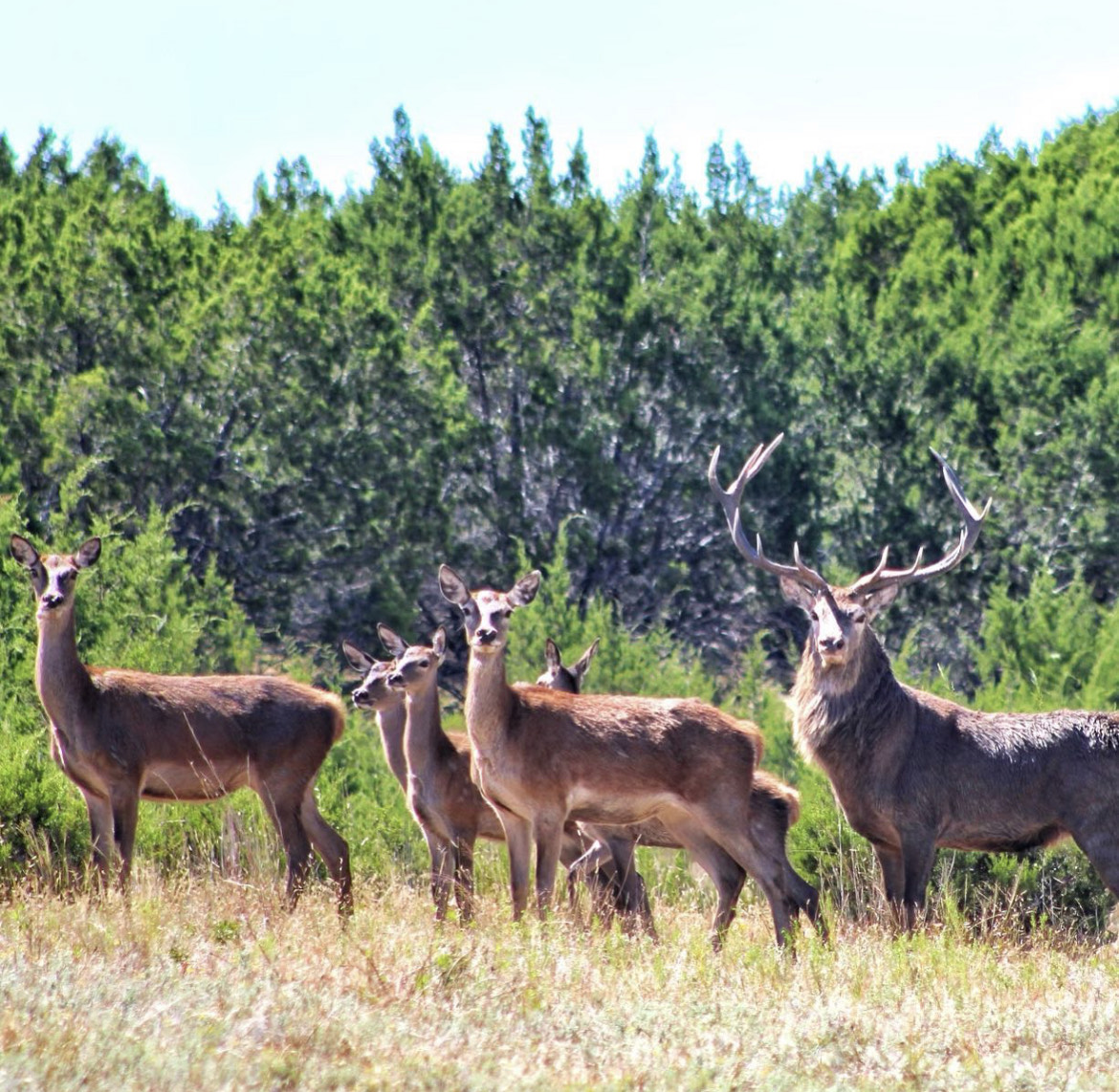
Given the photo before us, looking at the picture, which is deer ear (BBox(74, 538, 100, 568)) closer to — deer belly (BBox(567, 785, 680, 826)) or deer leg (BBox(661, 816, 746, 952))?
deer belly (BBox(567, 785, 680, 826))

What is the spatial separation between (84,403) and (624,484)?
7.46 m

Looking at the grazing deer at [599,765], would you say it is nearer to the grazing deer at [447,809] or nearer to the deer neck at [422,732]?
the grazing deer at [447,809]

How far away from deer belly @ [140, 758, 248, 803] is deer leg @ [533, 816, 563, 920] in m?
2.15

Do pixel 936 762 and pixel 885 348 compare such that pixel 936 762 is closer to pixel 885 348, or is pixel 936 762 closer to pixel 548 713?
pixel 548 713

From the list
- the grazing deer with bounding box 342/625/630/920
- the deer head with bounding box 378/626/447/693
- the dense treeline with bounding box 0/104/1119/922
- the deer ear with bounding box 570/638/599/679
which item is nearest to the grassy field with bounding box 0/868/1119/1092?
the grazing deer with bounding box 342/625/630/920

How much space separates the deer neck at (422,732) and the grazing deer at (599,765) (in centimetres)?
99

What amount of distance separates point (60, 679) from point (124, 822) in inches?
35.6

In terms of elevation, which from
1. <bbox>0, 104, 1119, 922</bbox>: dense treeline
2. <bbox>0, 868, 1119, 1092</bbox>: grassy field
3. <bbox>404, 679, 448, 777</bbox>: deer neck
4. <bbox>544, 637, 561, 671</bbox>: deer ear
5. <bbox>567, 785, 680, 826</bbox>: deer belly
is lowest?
<bbox>0, 868, 1119, 1092</bbox>: grassy field

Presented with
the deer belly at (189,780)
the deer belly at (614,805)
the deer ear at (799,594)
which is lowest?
the deer belly at (614,805)

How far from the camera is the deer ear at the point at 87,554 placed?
11562 millimetres

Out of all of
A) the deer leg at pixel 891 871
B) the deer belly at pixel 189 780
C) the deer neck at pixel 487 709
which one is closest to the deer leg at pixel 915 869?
the deer leg at pixel 891 871

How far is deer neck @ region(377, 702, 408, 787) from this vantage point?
12.7 m

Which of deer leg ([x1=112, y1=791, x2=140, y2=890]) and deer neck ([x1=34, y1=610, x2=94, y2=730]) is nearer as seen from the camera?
deer leg ([x1=112, y1=791, x2=140, y2=890])

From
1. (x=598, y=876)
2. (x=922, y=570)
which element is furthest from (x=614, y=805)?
(x=922, y=570)
